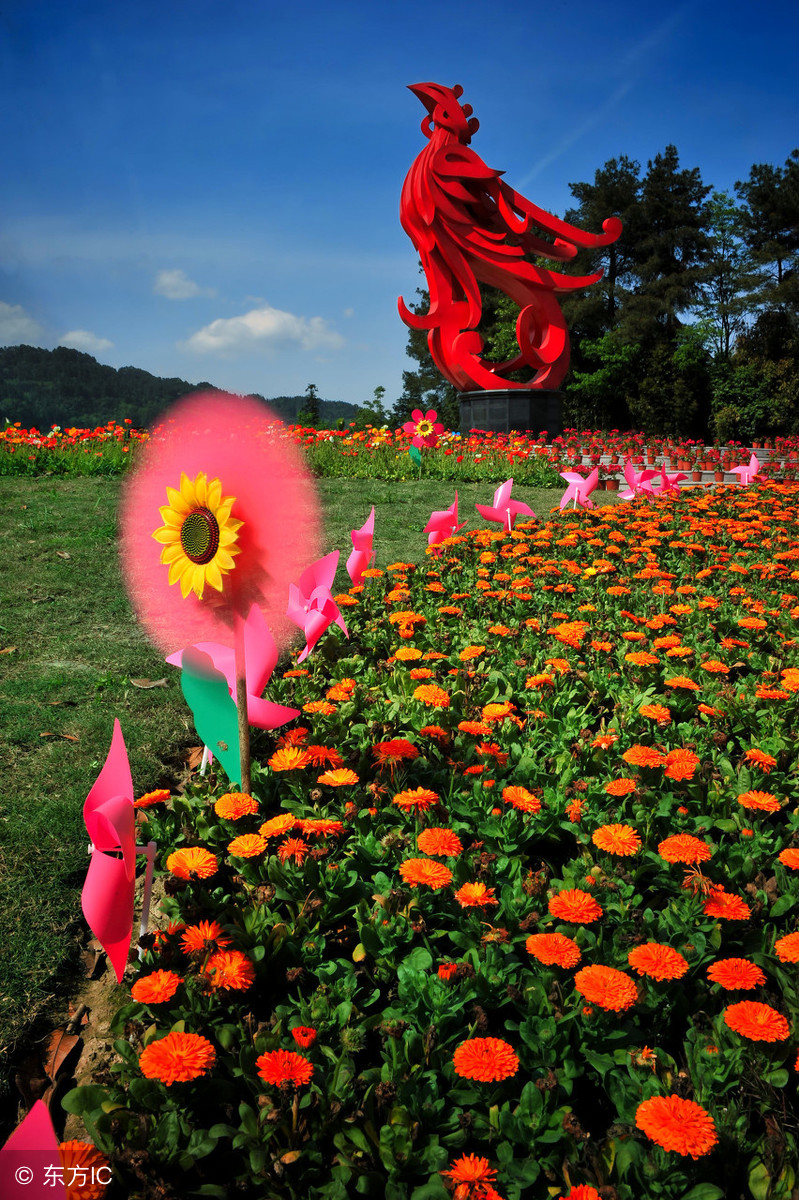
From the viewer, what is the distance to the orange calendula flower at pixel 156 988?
1181 mm

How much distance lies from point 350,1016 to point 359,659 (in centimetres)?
158

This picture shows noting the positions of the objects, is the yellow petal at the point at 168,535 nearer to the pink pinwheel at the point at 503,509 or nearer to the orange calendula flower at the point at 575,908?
the orange calendula flower at the point at 575,908

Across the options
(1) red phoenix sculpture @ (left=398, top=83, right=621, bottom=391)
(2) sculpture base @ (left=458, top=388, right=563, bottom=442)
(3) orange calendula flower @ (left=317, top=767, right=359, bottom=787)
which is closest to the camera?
(3) orange calendula flower @ (left=317, top=767, right=359, bottom=787)

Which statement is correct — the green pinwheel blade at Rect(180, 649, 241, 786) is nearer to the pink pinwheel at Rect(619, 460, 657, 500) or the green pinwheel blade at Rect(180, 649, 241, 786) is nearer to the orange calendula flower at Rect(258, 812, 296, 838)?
the orange calendula flower at Rect(258, 812, 296, 838)

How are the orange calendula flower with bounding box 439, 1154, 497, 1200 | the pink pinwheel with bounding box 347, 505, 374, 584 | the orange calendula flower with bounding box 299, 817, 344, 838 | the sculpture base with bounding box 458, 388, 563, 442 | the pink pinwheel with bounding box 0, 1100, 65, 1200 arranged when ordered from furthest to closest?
the sculpture base with bounding box 458, 388, 563, 442, the pink pinwheel with bounding box 347, 505, 374, 584, the orange calendula flower with bounding box 299, 817, 344, 838, the orange calendula flower with bounding box 439, 1154, 497, 1200, the pink pinwheel with bounding box 0, 1100, 65, 1200

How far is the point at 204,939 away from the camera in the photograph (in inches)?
53.3

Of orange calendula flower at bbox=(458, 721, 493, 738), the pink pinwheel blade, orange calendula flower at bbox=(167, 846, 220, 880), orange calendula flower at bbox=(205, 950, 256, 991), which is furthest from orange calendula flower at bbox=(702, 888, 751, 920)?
the pink pinwheel blade

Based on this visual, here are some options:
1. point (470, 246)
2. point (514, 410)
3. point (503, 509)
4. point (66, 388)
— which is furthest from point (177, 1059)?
point (66, 388)

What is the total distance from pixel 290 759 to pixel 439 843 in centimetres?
48

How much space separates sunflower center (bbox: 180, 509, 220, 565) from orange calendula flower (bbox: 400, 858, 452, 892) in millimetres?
711

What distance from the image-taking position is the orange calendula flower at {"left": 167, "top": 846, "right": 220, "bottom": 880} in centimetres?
146

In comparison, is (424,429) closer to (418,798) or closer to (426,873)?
(418,798)

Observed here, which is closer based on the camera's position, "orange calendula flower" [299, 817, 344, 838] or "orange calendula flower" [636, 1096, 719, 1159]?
"orange calendula flower" [636, 1096, 719, 1159]

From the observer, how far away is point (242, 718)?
165 cm
